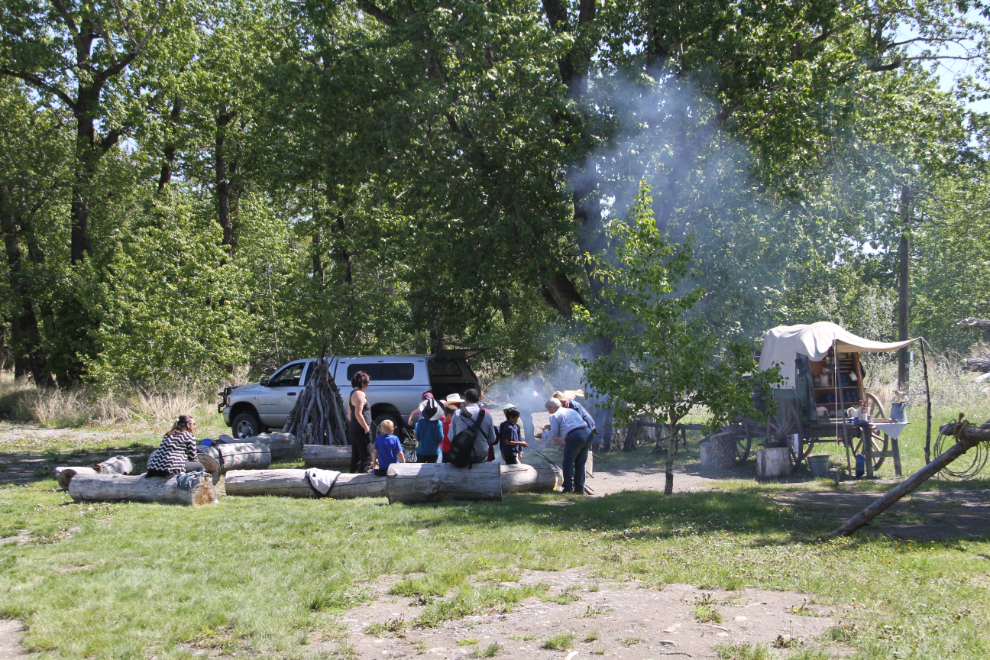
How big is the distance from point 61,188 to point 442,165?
54.2 feet

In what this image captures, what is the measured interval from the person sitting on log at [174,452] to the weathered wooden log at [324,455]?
125 inches

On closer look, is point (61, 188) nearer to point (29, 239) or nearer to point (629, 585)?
point (29, 239)

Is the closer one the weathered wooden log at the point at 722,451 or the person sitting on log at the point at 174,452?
the person sitting on log at the point at 174,452

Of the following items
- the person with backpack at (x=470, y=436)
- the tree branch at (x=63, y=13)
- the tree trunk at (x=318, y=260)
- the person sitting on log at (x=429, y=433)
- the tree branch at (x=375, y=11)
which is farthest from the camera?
the tree trunk at (x=318, y=260)

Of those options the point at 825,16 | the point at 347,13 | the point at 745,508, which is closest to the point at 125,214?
the point at 347,13

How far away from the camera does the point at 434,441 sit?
36.3 feet

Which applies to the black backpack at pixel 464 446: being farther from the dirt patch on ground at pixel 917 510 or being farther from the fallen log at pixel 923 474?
the fallen log at pixel 923 474

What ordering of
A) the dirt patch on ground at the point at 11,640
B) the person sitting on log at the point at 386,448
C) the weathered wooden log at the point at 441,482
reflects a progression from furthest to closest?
the person sitting on log at the point at 386,448 < the weathered wooden log at the point at 441,482 < the dirt patch on ground at the point at 11,640

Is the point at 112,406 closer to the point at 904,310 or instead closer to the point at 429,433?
the point at 429,433

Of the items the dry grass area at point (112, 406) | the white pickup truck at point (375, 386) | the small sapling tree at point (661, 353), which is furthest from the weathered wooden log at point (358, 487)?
the dry grass area at point (112, 406)

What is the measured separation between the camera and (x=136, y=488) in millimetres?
9844

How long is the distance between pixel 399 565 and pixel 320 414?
335 inches

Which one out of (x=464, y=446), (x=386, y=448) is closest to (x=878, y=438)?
(x=464, y=446)

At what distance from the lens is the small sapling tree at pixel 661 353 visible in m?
9.84
